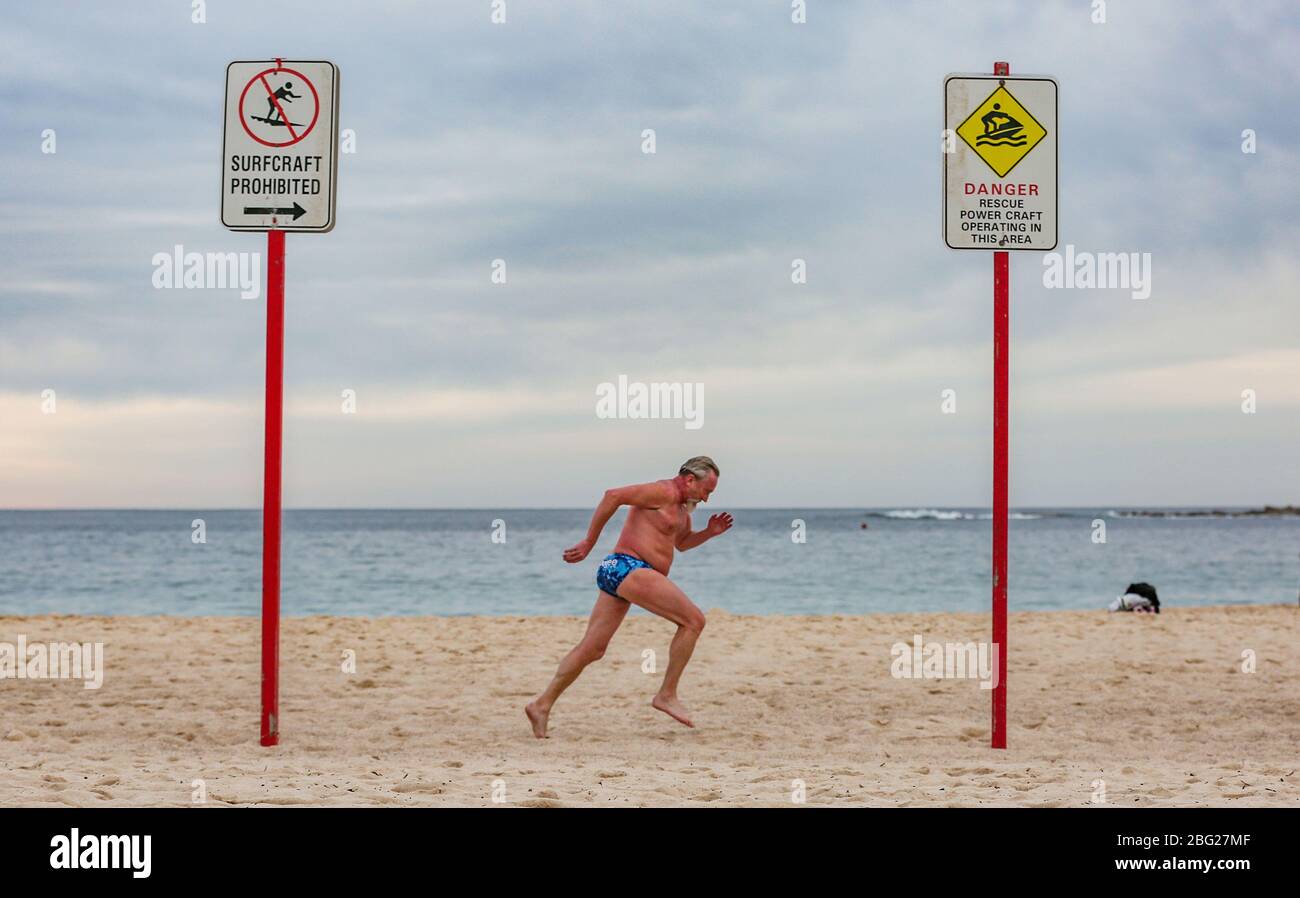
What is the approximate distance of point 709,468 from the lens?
759cm

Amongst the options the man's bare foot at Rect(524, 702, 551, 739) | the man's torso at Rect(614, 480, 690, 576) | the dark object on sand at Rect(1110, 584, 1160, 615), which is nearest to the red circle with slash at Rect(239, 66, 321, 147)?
the man's torso at Rect(614, 480, 690, 576)

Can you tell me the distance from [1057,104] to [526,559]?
114 feet

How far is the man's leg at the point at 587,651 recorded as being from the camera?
7.31 meters

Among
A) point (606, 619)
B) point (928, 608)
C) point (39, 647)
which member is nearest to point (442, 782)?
point (606, 619)

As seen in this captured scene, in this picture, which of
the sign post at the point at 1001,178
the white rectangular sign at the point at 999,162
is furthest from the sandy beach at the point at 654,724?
the white rectangular sign at the point at 999,162

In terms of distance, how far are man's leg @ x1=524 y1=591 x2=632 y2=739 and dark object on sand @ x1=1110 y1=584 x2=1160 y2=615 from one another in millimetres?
10892

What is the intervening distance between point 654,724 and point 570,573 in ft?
81.5

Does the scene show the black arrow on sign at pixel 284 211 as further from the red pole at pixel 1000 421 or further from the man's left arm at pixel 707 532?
the red pole at pixel 1000 421

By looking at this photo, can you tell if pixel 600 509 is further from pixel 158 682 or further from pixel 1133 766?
pixel 158 682

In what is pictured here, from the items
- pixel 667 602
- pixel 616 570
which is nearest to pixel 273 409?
pixel 616 570

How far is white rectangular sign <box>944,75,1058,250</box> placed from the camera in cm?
687

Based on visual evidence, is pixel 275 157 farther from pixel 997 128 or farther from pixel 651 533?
pixel 997 128

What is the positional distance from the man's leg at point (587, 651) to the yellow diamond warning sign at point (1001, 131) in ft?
11.1

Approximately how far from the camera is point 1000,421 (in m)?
6.88
